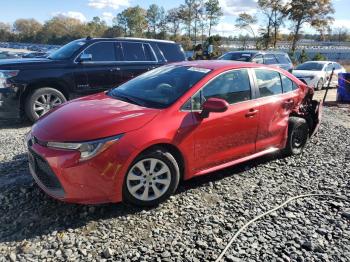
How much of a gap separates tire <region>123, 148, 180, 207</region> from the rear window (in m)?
5.44

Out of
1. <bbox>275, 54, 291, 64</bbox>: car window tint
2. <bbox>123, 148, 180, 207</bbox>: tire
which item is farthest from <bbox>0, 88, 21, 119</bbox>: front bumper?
<bbox>275, 54, 291, 64</bbox>: car window tint

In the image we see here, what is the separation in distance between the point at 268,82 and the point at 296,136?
1.17 meters

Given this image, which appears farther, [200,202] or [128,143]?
[200,202]

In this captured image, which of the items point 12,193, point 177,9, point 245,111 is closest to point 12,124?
point 12,193

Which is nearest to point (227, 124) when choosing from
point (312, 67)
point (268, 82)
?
point (268, 82)

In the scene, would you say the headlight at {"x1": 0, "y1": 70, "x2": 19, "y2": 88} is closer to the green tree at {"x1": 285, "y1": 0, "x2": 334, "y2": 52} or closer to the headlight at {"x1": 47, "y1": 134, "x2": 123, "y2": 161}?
the headlight at {"x1": 47, "y1": 134, "x2": 123, "y2": 161}

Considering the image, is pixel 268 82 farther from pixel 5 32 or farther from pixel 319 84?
pixel 5 32

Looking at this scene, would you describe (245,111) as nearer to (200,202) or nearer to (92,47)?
(200,202)

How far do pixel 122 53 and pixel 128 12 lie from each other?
6027cm

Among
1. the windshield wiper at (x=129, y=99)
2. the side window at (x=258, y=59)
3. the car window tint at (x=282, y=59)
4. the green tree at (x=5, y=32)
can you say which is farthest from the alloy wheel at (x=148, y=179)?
the green tree at (x=5, y=32)

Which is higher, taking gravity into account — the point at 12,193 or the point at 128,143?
the point at 128,143

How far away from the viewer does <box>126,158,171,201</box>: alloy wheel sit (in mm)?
3818

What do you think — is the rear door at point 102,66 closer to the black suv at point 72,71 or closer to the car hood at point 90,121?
the black suv at point 72,71

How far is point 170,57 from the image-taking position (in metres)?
9.06
